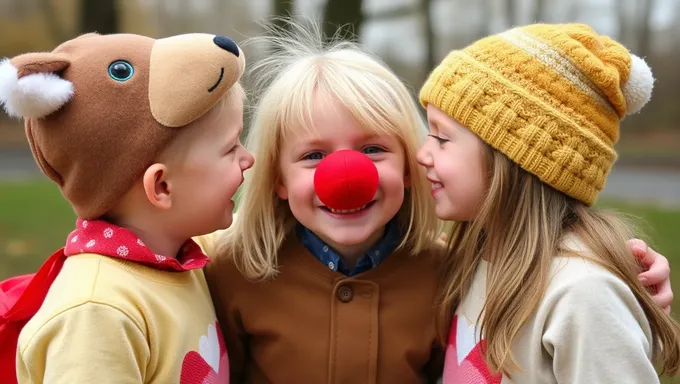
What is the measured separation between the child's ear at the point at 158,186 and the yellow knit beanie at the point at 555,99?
0.83 metres

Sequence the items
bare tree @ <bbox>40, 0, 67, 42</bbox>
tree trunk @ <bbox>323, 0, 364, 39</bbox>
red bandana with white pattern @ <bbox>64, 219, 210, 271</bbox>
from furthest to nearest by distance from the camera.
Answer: bare tree @ <bbox>40, 0, 67, 42</bbox> < tree trunk @ <bbox>323, 0, 364, 39</bbox> < red bandana with white pattern @ <bbox>64, 219, 210, 271</bbox>

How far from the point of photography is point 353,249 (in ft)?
8.04

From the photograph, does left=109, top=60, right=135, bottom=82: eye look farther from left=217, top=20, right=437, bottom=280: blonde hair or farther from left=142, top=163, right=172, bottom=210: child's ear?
left=217, top=20, right=437, bottom=280: blonde hair

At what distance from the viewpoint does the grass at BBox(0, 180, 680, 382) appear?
651 centimetres

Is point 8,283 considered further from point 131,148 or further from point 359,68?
point 359,68

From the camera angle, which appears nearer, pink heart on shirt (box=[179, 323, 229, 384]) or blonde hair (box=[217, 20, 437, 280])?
pink heart on shirt (box=[179, 323, 229, 384])

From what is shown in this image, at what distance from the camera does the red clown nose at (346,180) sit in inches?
83.8

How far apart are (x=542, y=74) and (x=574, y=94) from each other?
10 cm

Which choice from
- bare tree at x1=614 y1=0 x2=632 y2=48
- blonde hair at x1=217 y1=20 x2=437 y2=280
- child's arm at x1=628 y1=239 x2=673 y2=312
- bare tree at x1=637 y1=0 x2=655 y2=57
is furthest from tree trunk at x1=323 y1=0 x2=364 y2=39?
bare tree at x1=637 y1=0 x2=655 y2=57

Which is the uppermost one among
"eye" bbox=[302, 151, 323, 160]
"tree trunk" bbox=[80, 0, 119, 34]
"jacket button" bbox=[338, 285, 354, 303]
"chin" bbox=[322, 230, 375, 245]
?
"eye" bbox=[302, 151, 323, 160]

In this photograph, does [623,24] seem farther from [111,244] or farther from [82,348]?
Result: [82,348]

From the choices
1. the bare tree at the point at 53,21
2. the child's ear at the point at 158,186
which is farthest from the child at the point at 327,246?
the bare tree at the point at 53,21

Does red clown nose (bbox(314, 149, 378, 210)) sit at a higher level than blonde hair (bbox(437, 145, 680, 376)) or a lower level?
higher

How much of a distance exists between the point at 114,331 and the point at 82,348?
80 mm
